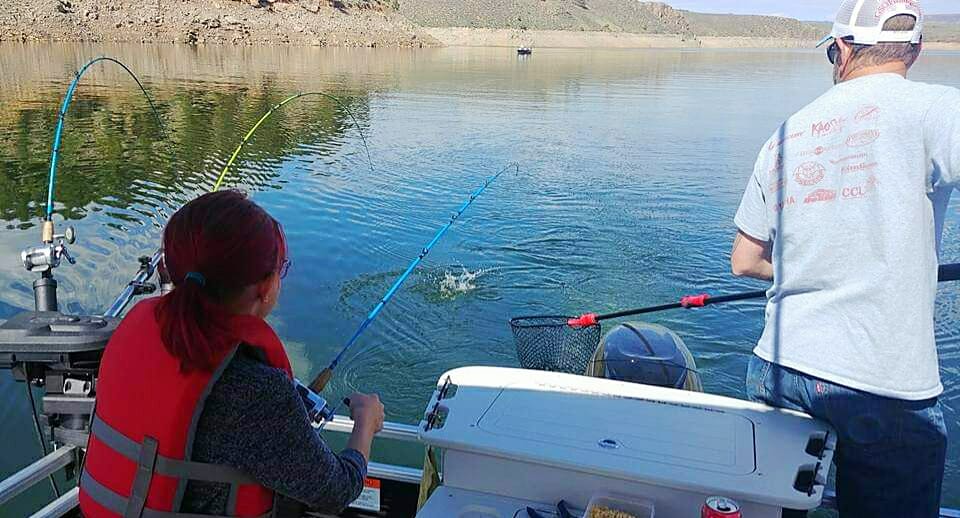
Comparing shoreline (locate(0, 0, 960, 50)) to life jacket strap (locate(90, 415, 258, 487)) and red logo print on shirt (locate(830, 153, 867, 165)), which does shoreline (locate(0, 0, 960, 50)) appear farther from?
red logo print on shirt (locate(830, 153, 867, 165))

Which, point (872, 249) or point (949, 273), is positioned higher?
point (872, 249)

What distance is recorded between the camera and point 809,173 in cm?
216

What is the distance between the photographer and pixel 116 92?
24.2 m

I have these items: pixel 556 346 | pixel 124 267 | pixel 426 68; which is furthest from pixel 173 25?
pixel 556 346

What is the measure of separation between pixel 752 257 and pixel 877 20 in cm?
80

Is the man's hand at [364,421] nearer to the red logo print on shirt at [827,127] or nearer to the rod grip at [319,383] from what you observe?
the rod grip at [319,383]

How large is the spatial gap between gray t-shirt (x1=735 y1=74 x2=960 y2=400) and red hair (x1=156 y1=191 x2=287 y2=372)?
1519 mm

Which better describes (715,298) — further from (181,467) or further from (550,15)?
(550,15)

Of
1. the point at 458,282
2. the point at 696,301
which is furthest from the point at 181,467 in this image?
the point at 458,282

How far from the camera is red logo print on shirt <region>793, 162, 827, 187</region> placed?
2134 mm

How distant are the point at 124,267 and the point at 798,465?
8.15 m

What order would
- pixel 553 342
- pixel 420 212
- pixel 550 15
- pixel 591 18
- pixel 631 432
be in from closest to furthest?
pixel 631 432 < pixel 553 342 < pixel 420 212 < pixel 550 15 < pixel 591 18

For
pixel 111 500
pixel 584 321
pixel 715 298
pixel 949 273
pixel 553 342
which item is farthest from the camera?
pixel 553 342

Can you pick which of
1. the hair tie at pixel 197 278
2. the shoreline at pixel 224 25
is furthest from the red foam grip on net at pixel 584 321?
the shoreline at pixel 224 25
